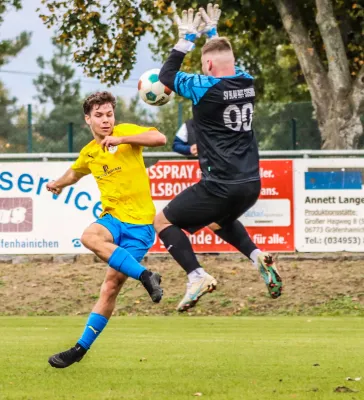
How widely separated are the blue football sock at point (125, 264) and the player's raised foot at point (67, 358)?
0.77 metres

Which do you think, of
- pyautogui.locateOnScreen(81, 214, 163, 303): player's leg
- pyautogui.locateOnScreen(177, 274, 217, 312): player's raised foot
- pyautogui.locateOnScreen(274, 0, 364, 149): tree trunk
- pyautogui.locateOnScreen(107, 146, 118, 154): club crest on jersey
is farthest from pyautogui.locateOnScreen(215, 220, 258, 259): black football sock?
pyautogui.locateOnScreen(274, 0, 364, 149): tree trunk

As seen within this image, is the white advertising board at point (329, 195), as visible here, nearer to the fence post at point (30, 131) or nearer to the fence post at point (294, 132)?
the fence post at point (294, 132)

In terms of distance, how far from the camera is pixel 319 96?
24406 millimetres

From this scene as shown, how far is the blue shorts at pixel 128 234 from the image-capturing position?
377 inches

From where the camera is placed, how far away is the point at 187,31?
30.1ft

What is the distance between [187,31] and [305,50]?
15920 mm

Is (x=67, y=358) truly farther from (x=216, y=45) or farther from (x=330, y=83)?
(x=330, y=83)

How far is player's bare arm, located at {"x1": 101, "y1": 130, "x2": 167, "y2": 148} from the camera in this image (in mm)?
9170

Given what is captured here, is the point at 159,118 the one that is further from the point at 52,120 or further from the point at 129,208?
the point at 129,208

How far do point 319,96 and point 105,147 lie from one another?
51.0 ft

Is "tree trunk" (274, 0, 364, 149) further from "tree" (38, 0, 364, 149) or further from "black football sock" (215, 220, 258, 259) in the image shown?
"black football sock" (215, 220, 258, 259)

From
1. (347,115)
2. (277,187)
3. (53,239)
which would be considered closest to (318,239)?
(277,187)

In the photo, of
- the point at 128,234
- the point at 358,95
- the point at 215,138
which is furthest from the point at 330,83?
the point at 215,138

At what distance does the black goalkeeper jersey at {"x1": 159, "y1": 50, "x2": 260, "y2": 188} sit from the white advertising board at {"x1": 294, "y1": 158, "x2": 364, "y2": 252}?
9.67m
